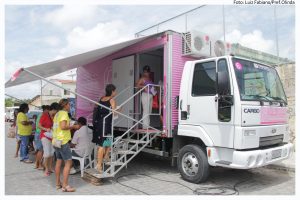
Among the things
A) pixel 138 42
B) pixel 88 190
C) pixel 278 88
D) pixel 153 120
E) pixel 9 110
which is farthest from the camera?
pixel 9 110

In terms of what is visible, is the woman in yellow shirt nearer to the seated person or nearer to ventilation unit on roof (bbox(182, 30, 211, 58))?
the seated person

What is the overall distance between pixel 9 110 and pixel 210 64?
38.0 metres

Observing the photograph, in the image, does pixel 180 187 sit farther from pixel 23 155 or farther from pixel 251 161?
pixel 23 155

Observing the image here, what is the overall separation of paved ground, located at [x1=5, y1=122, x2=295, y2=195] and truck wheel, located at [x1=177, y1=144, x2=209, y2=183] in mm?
165

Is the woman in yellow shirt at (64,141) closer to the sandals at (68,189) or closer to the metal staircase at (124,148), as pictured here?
the sandals at (68,189)

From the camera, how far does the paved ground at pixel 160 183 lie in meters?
5.19

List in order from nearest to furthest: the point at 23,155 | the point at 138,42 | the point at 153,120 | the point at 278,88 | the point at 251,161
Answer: the point at 251,161 → the point at 278,88 → the point at 138,42 → the point at 153,120 → the point at 23,155

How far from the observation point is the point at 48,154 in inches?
256

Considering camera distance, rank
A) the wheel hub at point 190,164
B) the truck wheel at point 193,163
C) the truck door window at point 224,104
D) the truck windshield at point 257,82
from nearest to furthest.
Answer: the truck door window at point 224,104, the truck windshield at point 257,82, the truck wheel at point 193,163, the wheel hub at point 190,164

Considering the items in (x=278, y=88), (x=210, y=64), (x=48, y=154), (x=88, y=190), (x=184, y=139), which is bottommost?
(x=88, y=190)

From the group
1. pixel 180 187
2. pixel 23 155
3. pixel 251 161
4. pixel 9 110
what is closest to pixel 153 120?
pixel 180 187

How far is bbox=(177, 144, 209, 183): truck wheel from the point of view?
17.7 feet

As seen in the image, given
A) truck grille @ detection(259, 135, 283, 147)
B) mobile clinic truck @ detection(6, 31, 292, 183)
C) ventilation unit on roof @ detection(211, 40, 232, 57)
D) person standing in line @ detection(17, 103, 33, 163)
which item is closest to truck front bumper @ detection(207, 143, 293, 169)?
mobile clinic truck @ detection(6, 31, 292, 183)

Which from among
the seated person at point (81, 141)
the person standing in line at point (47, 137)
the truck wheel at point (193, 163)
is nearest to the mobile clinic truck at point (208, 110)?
the truck wheel at point (193, 163)
